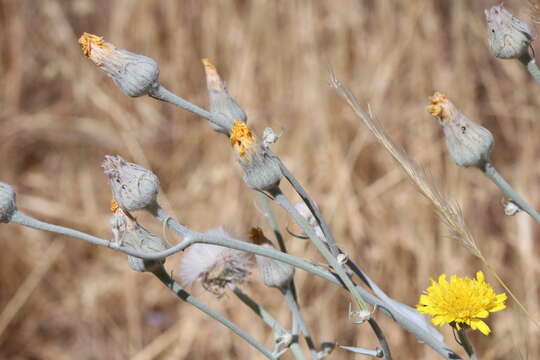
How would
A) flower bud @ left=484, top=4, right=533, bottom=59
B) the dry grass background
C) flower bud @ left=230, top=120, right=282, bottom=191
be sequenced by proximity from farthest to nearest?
the dry grass background → flower bud @ left=484, top=4, right=533, bottom=59 → flower bud @ left=230, top=120, right=282, bottom=191

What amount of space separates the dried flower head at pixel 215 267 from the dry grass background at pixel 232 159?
3.40 feet

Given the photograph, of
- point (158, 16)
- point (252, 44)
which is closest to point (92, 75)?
point (158, 16)

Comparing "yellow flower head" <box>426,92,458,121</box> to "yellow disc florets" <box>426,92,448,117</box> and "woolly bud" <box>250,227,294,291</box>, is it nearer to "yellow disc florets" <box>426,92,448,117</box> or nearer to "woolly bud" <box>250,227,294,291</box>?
"yellow disc florets" <box>426,92,448,117</box>

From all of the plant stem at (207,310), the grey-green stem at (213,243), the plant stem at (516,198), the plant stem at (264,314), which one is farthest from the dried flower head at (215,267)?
the plant stem at (516,198)

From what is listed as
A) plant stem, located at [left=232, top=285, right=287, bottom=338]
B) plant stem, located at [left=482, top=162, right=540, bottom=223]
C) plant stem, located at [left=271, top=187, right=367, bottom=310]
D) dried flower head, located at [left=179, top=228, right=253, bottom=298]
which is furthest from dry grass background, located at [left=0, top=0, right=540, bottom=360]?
plant stem, located at [left=271, top=187, right=367, bottom=310]

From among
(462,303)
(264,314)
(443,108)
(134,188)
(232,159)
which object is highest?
(232,159)

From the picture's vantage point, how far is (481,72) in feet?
9.04

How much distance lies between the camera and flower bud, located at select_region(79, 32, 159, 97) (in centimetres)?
96

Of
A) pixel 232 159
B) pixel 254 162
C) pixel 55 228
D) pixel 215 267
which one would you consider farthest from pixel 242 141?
pixel 232 159

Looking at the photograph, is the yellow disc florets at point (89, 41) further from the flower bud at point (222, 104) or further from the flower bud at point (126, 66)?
the flower bud at point (222, 104)

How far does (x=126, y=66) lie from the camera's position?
0.98 metres

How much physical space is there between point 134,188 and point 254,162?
15 cm

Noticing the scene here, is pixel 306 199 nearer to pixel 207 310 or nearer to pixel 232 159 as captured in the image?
pixel 207 310

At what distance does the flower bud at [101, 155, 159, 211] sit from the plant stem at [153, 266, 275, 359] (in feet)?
0.35
